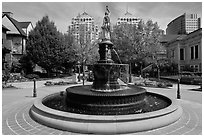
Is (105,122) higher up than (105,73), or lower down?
lower down

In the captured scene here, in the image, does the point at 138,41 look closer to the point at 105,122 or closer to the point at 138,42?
the point at 138,42

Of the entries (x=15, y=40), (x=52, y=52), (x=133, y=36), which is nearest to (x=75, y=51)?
(x=52, y=52)

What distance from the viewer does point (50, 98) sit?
11148mm

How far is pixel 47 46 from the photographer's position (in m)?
34.1

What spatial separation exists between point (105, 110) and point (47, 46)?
29.2 meters

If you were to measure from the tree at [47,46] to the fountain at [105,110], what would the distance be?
23368 millimetres

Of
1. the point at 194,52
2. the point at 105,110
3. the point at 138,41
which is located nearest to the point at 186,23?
the point at 194,52

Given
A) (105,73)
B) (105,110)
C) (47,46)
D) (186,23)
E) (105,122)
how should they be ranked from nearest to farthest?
(105,122) < (105,110) < (105,73) < (47,46) < (186,23)

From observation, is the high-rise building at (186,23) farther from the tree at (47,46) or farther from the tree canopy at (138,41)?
the tree at (47,46)

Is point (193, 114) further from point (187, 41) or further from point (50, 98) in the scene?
point (187, 41)

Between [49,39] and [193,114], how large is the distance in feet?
105

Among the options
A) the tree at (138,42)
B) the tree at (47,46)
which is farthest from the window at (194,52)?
the tree at (47,46)

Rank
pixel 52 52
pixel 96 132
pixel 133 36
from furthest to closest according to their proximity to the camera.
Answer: pixel 52 52, pixel 133 36, pixel 96 132

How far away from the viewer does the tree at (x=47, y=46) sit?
33906 mm
